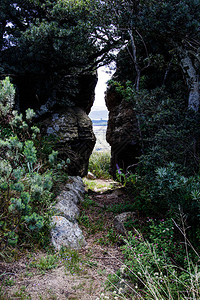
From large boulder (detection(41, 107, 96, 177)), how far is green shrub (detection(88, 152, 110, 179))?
2.15m

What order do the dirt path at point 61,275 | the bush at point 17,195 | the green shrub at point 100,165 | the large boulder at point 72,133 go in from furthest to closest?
1. the green shrub at point 100,165
2. the large boulder at point 72,133
3. the dirt path at point 61,275
4. the bush at point 17,195

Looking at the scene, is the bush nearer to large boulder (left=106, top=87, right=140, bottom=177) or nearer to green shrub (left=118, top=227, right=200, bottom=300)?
green shrub (left=118, top=227, right=200, bottom=300)

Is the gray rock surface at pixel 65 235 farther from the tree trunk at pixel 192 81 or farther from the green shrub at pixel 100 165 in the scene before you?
the green shrub at pixel 100 165

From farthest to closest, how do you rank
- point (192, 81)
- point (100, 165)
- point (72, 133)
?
point (100, 165)
point (72, 133)
point (192, 81)

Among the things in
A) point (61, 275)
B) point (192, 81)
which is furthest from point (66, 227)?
point (192, 81)

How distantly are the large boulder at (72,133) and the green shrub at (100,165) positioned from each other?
2153mm

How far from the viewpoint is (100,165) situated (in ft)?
33.0

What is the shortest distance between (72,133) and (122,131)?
5.61ft

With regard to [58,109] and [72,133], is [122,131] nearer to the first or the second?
[72,133]

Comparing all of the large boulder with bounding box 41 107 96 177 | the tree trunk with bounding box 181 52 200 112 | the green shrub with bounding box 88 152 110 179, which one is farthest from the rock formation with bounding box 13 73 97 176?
the tree trunk with bounding box 181 52 200 112

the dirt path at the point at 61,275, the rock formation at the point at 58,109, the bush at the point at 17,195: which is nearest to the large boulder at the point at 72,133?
the rock formation at the point at 58,109

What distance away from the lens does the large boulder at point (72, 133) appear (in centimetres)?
561

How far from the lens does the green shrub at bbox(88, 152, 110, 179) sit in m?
9.23

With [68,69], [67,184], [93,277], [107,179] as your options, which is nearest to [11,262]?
[93,277]
